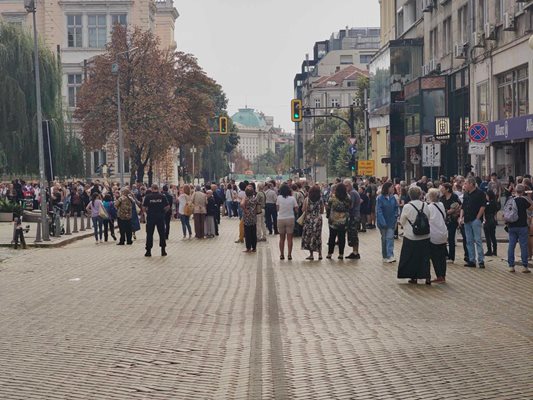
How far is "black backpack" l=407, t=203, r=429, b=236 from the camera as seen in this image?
63.7 feet

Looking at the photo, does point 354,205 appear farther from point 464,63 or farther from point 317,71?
point 317,71

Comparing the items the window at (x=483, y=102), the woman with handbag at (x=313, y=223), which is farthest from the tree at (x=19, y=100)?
the woman with handbag at (x=313, y=223)

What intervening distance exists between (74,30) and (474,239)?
252ft

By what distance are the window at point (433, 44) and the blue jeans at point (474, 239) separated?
36706 millimetres

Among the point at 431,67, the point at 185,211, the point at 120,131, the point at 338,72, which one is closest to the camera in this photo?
the point at 185,211

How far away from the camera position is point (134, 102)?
67.2 meters

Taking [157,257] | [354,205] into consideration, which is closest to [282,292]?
[157,257]

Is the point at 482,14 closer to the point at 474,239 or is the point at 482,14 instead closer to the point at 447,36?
the point at 447,36

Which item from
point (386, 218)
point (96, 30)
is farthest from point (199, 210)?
point (96, 30)

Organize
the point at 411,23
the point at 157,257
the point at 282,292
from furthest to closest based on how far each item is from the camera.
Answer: the point at 411,23
the point at 157,257
the point at 282,292

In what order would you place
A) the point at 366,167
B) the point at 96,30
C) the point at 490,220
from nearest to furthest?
the point at 490,220 < the point at 366,167 < the point at 96,30

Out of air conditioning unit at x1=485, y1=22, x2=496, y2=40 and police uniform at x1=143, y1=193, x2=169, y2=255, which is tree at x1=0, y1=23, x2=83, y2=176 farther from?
police uniform at x1=143, y1=193, x2=169, y2=255

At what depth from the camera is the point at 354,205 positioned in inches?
1161

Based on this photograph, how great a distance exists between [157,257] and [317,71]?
15879 centimetres
